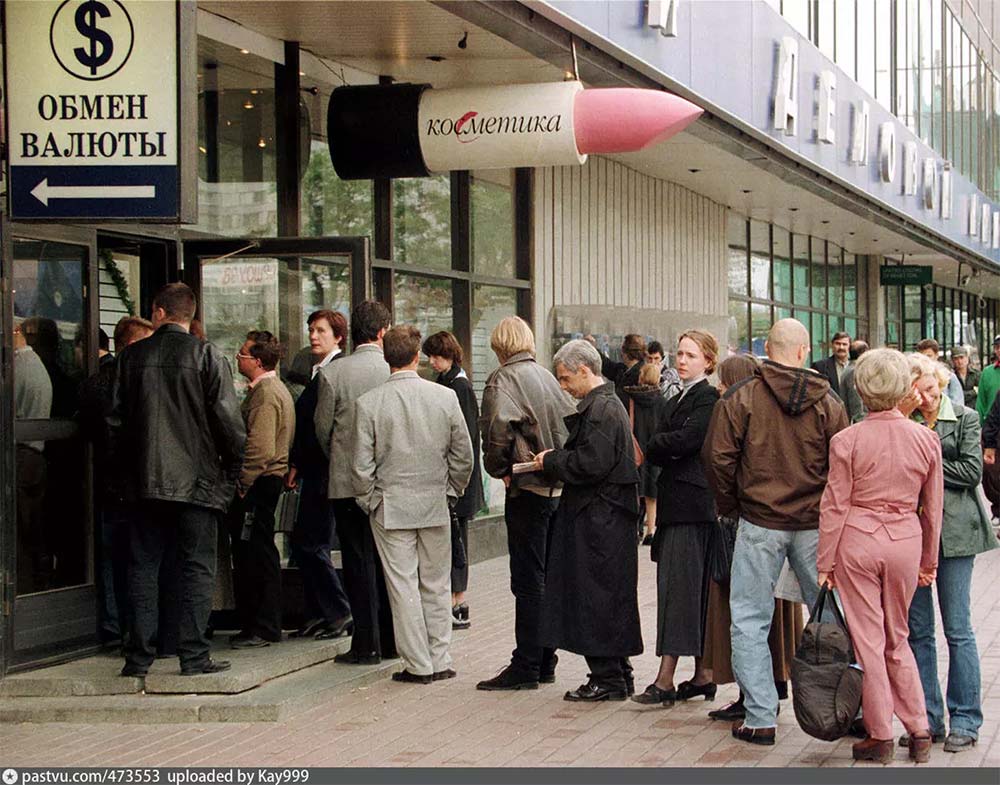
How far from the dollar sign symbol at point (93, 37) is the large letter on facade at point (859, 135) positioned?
13753 mm

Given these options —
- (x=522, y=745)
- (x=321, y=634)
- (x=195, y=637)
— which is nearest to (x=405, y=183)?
(x=321, y=634)

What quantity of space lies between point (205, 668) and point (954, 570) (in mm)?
3615

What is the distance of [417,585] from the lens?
828cm

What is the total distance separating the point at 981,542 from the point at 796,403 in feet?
3.20

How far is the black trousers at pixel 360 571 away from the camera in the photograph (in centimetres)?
837

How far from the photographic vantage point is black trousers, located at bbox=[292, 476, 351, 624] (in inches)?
346

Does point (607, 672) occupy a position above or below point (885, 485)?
below

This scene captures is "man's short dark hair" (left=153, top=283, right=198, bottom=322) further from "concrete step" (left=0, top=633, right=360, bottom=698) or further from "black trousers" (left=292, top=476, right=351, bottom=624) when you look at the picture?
"concrete step" (left=0, top=633, right=360, bottom=698)

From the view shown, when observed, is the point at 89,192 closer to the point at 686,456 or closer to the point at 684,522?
the point at 686,456

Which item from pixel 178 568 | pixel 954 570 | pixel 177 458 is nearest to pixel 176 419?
pixel 177 458

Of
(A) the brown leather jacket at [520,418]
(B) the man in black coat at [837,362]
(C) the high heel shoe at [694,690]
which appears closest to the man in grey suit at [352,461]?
(A) the brown leather jacket at [520,418]

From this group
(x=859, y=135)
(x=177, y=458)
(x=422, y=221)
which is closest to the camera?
(x=177, y=458)

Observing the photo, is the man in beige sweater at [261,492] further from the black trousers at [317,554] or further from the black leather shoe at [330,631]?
the black leather shoe at [330,631]

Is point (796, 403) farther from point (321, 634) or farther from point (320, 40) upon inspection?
point (320, 40)
